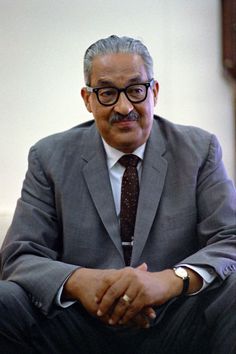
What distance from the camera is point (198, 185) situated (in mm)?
1837

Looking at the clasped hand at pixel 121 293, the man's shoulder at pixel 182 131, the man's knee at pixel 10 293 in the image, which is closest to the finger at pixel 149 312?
the clasped hand at pixel 121 293

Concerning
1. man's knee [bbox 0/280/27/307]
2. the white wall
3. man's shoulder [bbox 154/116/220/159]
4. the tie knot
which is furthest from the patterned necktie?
the white wall

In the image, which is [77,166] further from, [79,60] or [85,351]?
[79,60]

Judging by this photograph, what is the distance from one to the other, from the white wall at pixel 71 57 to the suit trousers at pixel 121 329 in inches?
40.0

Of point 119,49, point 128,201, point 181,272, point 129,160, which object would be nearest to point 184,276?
point 181,272

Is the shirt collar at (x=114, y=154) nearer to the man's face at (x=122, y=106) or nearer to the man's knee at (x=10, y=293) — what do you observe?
the man's face at (x=122, y=106)

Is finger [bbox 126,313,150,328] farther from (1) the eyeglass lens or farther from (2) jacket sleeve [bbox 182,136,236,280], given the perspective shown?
(1) the eyeglass lens

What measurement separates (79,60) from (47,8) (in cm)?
26

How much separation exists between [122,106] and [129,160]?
0.64 ft

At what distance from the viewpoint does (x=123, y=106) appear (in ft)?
5.77

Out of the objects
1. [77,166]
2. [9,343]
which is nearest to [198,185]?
[77,166]

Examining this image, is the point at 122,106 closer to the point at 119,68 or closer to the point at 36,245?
the point at 119,68

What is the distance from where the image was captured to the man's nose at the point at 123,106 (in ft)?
5.77

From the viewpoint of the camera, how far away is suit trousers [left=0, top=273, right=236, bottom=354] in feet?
4.91
